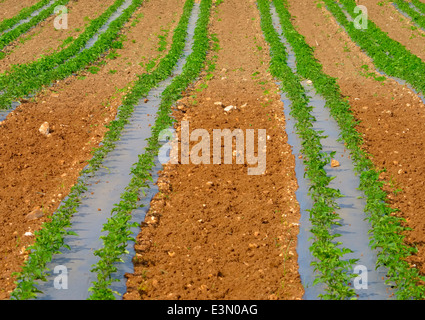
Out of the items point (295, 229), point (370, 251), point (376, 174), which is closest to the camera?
point (370, 251)

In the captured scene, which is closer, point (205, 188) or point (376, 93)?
point (205, 188)


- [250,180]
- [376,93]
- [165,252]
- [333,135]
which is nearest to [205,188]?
[250,180]

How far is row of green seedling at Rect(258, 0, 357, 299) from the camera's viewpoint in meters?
6.54

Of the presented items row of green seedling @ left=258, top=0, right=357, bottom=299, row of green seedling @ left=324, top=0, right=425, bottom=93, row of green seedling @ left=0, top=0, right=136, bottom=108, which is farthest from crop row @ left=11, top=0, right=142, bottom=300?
row of green seedling @ left=324, top=0, right=425, bottom=93

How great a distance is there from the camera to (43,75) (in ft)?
46.3

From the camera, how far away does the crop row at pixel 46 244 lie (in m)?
6.32

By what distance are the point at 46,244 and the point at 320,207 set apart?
4.53 m

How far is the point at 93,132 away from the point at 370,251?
700 centimetres

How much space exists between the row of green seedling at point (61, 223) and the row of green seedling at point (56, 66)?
282cm

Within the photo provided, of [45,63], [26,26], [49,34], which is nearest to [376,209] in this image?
[45,63]

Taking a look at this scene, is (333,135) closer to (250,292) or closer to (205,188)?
(205,188)

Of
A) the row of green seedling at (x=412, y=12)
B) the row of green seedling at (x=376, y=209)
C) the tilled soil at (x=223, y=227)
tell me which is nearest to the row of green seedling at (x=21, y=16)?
the tilled soil at (x=223, y=227)

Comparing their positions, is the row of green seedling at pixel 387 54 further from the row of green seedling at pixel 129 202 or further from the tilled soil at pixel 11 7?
the tilled soil at pixel 11 7

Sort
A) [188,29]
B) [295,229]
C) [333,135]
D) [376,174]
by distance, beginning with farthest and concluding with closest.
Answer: [188,29] → [333,135] → [376,174] → [295,229]
